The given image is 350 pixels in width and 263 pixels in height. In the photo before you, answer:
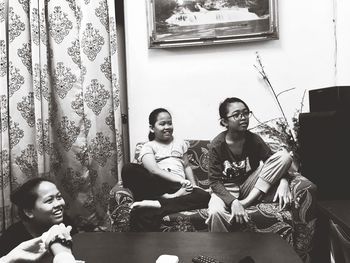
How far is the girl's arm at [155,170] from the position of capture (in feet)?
8.13

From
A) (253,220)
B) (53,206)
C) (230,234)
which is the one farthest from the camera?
(253,220)

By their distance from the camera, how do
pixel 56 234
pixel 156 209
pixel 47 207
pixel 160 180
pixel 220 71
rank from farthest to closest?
pixel 220 71 < pixel 160 180 < pixel 156 209 < pixel 47 207 < pixel 56 234

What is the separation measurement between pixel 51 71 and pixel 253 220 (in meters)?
1.85

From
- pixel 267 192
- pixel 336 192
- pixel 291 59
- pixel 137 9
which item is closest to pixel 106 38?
pixel 137 9

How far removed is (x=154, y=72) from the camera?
10.2 ft

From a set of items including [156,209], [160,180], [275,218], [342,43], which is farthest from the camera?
[342,43]

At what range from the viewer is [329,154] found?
2.35 m

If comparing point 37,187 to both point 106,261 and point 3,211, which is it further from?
point 3,211

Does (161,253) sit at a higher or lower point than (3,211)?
higher

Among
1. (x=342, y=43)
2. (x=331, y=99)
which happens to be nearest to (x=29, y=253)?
(x=331, y=99)

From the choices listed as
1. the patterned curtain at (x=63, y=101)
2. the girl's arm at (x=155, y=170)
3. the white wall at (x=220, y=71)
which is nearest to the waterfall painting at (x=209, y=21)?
the white wall at (x=220, y=71)

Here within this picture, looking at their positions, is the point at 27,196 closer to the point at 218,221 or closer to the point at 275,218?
the point at 218,221

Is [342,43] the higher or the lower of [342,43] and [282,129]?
the higher

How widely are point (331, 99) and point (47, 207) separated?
5.79ft
